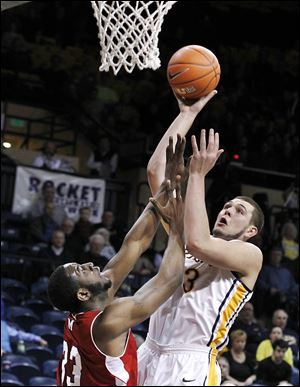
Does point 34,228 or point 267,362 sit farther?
point 34,228

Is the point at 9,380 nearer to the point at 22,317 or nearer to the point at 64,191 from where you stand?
the point at 22,317

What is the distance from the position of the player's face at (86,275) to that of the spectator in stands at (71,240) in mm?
6372

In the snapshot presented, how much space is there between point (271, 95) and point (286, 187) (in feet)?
8.71

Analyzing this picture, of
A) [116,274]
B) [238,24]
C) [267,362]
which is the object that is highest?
[238,24]

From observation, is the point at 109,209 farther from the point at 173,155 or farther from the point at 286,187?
the point at 173,155

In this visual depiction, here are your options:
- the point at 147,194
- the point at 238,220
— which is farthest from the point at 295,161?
the point at 238,220

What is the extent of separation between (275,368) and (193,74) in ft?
18.1

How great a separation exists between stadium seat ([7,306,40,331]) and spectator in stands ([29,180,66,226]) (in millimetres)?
1677

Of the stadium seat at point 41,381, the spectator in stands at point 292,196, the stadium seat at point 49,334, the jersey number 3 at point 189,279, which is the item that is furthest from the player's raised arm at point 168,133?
the spectator in stands at point 292,196

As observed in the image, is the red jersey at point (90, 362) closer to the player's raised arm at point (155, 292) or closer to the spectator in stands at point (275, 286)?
the player's raised arm at point (155, 292)

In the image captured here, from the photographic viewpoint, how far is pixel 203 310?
4441mm

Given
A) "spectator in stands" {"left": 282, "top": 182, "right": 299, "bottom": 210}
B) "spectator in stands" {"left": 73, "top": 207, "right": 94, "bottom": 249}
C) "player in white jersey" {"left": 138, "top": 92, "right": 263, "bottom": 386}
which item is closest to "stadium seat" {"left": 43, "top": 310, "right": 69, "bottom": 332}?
"spectator in stands" {"left": 73, "top": 207, "right": 94, "bottom": 249}

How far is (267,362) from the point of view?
9.48 m

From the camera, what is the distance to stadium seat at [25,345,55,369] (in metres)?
8.91
